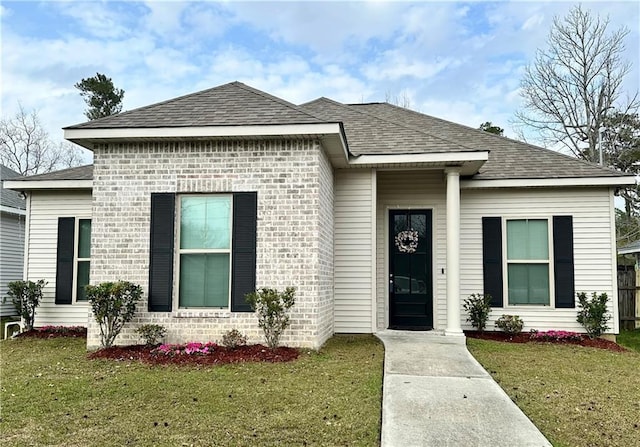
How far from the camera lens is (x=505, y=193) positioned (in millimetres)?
9180

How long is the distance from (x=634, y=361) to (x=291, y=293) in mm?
5019

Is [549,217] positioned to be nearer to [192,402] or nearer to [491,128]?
[192,402]

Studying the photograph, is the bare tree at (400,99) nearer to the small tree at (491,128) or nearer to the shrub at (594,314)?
the small tree at (491,128)

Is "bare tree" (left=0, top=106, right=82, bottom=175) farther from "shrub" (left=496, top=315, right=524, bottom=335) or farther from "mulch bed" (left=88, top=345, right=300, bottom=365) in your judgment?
"shrub" (left=496, top=315, right=524, bottom=335)

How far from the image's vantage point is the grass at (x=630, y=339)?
934 cm

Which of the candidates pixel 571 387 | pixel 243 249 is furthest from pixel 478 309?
pixel 243 249

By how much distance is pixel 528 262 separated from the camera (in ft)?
29.6

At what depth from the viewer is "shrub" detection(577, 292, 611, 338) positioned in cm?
850

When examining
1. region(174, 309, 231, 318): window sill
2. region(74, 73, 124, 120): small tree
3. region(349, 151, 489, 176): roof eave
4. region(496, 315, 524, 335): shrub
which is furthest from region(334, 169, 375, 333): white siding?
region(74, 73, 124, 120): small tree

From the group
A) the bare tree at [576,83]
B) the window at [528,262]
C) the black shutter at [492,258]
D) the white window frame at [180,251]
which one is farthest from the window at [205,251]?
the bare tree at [576,83]

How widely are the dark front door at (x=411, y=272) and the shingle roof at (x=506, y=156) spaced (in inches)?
57.5

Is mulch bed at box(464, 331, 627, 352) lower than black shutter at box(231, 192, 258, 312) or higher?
lower

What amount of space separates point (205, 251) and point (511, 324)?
18.5ft

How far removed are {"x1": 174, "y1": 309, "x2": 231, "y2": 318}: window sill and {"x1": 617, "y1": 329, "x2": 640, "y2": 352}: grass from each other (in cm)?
761
